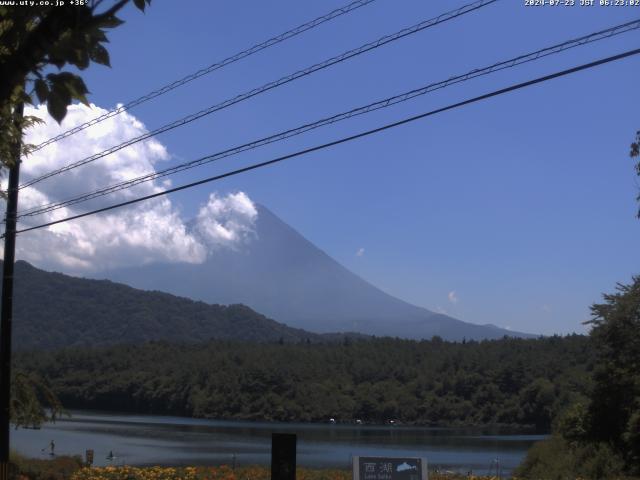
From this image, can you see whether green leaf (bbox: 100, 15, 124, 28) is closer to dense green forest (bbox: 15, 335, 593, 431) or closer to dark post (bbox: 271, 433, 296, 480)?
dark post (bbox: 271, 433, 296, 480)

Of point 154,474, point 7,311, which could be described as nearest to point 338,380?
point 154,474

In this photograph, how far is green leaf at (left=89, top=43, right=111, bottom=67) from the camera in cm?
368

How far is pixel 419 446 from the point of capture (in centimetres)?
5775

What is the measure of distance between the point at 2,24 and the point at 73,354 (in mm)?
120816

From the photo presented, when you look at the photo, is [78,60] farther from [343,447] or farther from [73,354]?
[73,354]

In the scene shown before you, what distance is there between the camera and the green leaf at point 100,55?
3.68m

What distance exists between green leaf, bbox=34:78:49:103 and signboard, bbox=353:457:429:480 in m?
6.88

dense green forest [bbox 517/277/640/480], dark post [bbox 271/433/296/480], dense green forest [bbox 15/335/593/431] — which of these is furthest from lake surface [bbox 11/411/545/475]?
dark post [bbox 271/433/296/480]

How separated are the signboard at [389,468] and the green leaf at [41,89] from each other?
6.88 meters

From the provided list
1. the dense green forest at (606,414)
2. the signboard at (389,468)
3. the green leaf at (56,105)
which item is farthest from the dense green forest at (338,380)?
the green leaf at (56,105)

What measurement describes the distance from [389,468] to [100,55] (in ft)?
23.1

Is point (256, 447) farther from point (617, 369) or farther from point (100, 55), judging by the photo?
point (100, 55)

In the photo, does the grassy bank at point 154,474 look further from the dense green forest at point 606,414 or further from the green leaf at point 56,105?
the green leaf at point 56,105

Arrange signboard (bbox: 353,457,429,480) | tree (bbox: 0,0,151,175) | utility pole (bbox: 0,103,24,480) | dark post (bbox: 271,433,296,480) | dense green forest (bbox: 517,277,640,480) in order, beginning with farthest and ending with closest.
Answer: dense green forest (bbox: 517,277,640,480)
utility pole (bbox: 0,103,24,480)
signboard (bbox: 353,457,429,480)
dark post (bbox: 271,433,296,480)
tree (bbox: 0,0,151,175)
